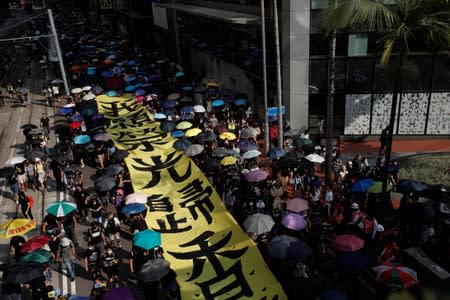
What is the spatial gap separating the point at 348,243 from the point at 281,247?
75.3 inches

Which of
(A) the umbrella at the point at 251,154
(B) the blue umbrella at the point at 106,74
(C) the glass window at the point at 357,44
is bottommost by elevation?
(B) the blue umbrella at the point at 106,74

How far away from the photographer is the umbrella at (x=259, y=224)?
13.6 meters

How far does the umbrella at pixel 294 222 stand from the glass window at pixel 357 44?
1248cm

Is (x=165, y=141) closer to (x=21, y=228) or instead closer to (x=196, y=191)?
(x=196, y=191)

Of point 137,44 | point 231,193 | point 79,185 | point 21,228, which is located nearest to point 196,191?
point 231,193

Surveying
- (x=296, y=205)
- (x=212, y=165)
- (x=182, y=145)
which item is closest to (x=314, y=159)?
(x=296, y=205)

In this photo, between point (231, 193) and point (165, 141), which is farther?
point (165, 141)

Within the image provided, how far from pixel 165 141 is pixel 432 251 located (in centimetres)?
1440

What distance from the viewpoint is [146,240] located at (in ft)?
43.9

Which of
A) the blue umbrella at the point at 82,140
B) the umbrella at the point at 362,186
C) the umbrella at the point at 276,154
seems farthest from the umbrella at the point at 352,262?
the blue umbrella at the point at 82,140

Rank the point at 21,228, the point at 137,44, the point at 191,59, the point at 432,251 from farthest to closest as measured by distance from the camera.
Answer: the point at 137,44
the point at 191,59
the point at 21,228
the point at 432,251

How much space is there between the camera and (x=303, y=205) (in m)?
14.8

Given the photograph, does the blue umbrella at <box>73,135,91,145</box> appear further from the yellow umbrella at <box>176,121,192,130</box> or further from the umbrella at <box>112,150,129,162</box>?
the yellow umbrella at <box>176,121,192,130</box>

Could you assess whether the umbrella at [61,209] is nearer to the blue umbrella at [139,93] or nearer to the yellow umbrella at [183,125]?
the yellow umbrella at [183,125]
